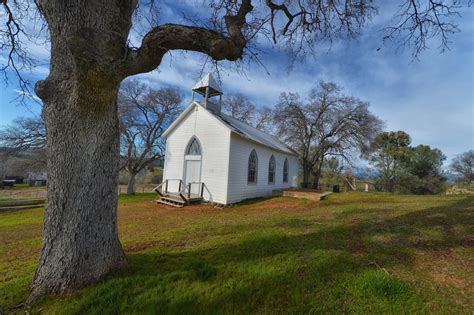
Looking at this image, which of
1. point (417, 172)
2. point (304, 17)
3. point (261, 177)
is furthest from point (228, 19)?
point (417, 172)

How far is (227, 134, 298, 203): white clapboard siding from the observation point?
1247 cm

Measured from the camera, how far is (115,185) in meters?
3.22

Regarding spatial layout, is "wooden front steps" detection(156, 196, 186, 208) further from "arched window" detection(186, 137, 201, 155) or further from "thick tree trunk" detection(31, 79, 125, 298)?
"thick tree trunk" detection(31, 79, 125, 298)

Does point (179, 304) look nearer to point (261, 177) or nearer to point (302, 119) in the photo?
point (261, 177)

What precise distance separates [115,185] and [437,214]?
9.11m

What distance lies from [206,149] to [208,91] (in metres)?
3.98

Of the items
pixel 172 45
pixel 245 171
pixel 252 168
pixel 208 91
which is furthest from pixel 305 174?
pixel 172 45

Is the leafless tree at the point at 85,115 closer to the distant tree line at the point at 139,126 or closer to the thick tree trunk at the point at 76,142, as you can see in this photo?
the thick tree trunk at the point at 76,142

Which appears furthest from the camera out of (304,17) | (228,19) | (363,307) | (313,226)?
(313,226)

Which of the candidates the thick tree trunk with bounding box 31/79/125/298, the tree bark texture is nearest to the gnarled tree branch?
the tree bark texture

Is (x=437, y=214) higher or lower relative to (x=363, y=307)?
higher

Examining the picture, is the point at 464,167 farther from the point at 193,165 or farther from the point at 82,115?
the point at 82,115

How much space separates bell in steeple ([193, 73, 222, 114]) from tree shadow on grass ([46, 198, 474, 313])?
36.6ft

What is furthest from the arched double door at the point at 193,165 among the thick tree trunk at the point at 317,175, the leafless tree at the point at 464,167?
the leafless tree at the point at 464,167
